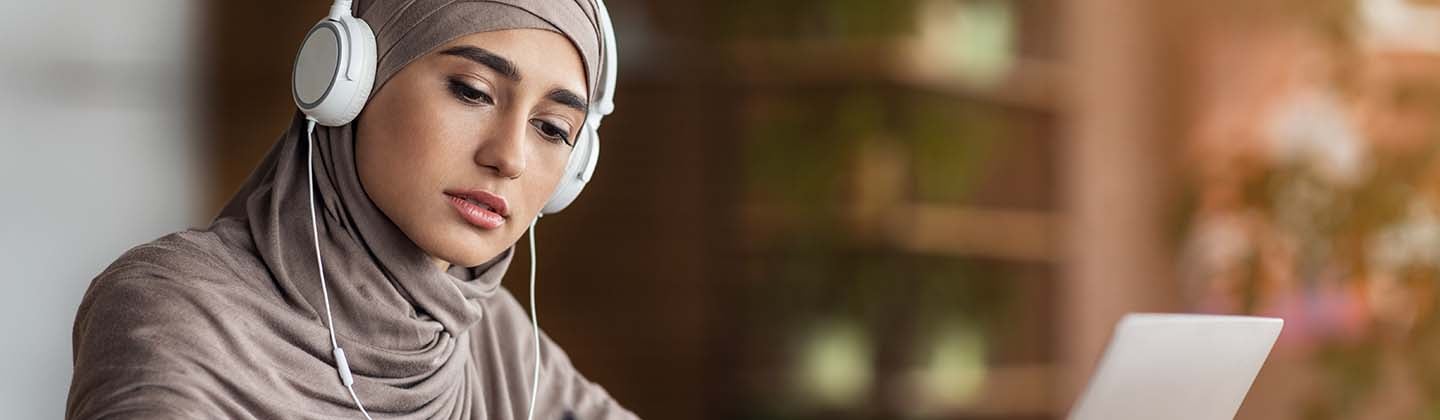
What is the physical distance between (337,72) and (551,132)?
192 mm

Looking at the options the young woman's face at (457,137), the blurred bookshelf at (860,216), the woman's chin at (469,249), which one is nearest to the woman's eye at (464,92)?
the young woman's face at (457,137)

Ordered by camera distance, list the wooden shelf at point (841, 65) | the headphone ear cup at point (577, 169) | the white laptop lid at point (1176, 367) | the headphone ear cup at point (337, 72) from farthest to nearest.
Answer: the wooden shelf at point (841, 65), the headphone ear cup at point (577, 169), the headphone ear cup at point (337, 72), the white laptop lid at point (1176, 367)

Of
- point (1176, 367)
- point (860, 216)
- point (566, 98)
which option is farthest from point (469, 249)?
point (860, 216)

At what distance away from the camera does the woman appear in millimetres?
1081

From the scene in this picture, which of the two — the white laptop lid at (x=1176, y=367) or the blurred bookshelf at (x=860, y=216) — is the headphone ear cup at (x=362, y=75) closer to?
the white laptop lid at (x=1176, y=367)

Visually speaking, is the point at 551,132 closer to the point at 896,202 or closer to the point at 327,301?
the point at 327,301

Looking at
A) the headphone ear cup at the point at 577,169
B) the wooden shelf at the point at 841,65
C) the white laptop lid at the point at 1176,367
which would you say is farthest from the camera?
the wooden shelf at the point at 841,65

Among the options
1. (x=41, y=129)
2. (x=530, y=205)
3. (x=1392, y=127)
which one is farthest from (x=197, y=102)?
(x=1392, y=127)

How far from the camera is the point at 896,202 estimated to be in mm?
2979

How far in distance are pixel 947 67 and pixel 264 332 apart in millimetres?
2127

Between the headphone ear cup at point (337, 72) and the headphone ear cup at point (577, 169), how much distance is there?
22 cm

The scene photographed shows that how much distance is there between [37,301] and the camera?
2262 mm

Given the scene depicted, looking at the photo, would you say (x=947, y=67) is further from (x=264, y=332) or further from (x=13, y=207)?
(x=264, y=332)

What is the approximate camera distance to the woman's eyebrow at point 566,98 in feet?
3.98
